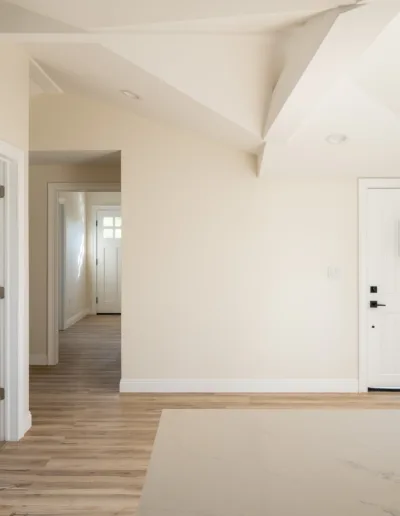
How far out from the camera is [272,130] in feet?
11.5

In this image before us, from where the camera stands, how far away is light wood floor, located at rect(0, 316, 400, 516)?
2.58 metres

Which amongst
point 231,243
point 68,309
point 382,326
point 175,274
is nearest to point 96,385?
point 175,274

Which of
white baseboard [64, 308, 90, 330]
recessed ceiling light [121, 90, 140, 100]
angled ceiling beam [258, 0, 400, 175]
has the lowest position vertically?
white baseboard [64, 308, 90, 330]

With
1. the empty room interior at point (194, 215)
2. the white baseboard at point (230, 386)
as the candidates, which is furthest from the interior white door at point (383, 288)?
the white baseboard at point (230, 386)

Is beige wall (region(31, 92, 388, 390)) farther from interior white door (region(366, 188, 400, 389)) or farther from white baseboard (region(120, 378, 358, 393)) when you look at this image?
interior white door (region(366, 188, 400, 389))

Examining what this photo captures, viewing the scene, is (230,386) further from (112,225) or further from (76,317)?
(112,225)

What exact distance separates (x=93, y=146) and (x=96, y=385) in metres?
2.31

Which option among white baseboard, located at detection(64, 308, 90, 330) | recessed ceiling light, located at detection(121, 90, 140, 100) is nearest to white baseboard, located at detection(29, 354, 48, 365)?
white baseboard, located at detection(64, 308, 90, 330)

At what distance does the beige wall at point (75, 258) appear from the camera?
8.41 meters

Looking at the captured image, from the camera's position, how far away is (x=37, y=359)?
5625 millimetres

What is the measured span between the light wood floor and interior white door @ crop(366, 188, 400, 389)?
0.29 meters

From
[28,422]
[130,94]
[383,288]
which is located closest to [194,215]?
[130,94]

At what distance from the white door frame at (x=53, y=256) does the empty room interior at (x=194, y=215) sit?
2cm

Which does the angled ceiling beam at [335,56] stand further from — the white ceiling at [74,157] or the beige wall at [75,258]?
the beige wall at [75,258]
